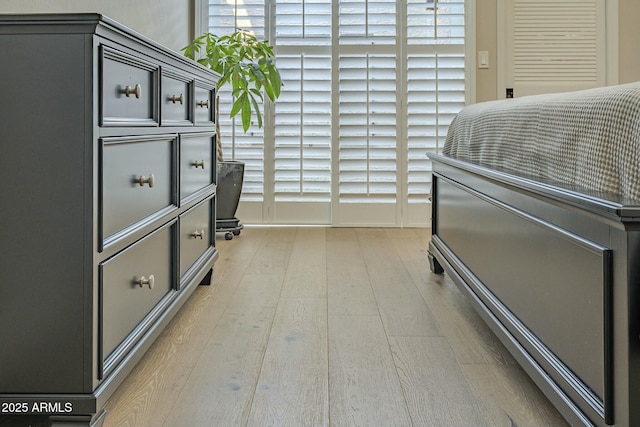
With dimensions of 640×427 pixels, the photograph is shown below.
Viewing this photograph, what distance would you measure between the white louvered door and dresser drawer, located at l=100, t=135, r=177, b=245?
2883 mm

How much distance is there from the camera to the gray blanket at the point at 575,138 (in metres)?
1.07

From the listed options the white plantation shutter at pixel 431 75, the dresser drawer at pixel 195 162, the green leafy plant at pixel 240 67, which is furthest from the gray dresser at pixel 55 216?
the white plantation shutter at pixel 431 75

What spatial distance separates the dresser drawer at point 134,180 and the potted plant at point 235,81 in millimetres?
1767

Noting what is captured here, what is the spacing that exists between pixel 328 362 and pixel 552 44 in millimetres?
3216

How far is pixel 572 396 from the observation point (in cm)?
114

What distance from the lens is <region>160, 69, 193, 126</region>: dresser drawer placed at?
167 centimetres

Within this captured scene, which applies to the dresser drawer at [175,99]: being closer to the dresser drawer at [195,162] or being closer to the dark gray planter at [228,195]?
the dresser drawer at [195,162]

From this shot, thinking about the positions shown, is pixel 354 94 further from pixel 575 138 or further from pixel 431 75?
pixel 575 138

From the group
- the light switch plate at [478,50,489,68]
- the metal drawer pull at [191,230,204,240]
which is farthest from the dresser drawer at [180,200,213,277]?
the light switch plate at [478,50,489,68]

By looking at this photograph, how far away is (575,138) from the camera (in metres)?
1.26

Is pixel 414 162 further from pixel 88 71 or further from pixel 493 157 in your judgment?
pixel 88 71

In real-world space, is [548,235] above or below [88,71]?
below

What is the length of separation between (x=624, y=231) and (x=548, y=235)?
0.33 metres

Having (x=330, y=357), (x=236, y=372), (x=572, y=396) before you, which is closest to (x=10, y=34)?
(x=236, y=372)
